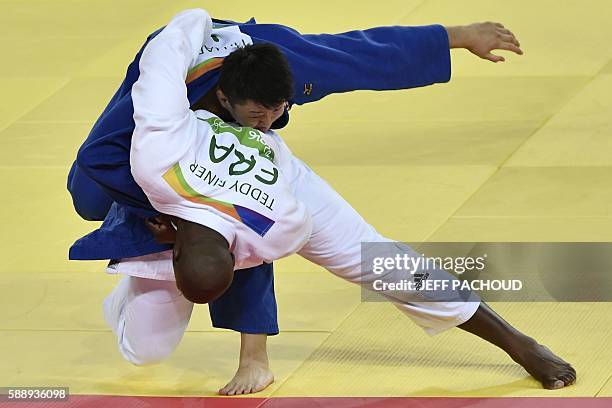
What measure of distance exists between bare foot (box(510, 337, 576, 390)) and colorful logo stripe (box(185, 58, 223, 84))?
1358 mm

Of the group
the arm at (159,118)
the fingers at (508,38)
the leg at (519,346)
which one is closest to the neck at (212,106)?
the arm at (159,118)

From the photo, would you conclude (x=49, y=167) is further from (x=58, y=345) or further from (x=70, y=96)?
(x=58, y=345)

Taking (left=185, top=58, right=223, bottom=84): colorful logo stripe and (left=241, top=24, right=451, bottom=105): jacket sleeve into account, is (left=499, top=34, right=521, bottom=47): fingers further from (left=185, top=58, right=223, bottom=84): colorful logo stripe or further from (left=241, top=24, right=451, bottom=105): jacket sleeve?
(left=185, top=58, right=223, bottom=84): colorful logo stripe

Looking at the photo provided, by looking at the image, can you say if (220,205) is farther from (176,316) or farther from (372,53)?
(372,53)

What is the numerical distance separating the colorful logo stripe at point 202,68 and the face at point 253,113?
0.09 m

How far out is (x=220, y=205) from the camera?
3967 mm

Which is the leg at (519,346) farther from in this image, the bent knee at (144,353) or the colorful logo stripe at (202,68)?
the colorful logo stripe at (202,68)

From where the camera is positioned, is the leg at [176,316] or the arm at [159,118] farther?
Answer: the leg at [176,316]

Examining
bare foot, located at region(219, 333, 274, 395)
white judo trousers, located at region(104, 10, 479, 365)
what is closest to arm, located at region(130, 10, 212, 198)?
white judo trousers, located at region(104, 10, 479, 365)

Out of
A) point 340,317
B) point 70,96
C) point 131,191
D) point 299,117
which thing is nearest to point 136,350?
point 131,191

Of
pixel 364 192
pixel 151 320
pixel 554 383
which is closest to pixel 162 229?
pixel 151 320

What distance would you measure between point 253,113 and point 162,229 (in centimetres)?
45

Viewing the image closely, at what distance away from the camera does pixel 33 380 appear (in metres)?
4.62

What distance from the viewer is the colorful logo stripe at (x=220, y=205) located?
155 inches
